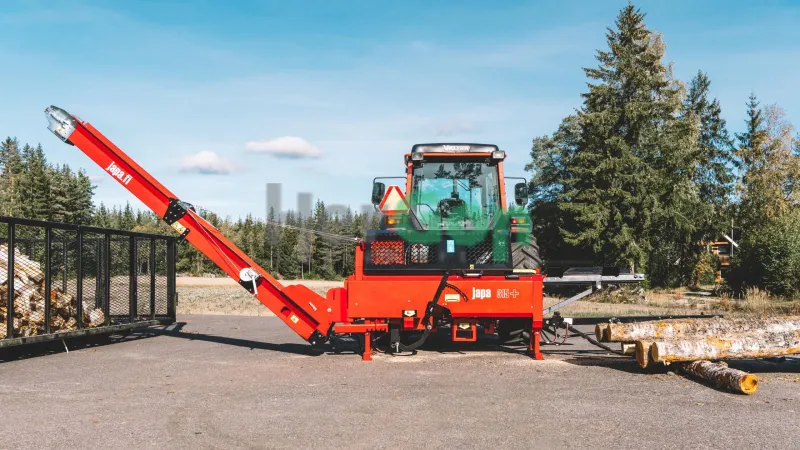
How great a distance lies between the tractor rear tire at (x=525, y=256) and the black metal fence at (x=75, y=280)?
700 centimetres

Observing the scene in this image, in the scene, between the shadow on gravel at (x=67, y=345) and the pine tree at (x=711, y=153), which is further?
the pine tree at (x=711, y=153)

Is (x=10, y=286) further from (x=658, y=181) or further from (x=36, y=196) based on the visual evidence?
(x=36, y=196)

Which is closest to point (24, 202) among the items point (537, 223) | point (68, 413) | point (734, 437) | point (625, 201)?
point (537, 223)

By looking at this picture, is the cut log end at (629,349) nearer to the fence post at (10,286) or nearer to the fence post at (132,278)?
the fence post at (10,286)

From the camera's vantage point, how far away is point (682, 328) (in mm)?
10094

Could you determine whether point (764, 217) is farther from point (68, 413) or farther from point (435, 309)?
point (68, 413)

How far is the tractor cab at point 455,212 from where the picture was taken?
10.2 m

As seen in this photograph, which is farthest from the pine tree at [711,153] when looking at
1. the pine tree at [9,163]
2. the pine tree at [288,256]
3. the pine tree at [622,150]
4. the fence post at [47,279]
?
the pine tree at [9,163]

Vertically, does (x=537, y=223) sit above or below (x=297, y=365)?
above

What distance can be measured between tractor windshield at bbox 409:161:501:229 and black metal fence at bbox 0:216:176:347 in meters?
5.62

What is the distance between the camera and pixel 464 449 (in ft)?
18.1

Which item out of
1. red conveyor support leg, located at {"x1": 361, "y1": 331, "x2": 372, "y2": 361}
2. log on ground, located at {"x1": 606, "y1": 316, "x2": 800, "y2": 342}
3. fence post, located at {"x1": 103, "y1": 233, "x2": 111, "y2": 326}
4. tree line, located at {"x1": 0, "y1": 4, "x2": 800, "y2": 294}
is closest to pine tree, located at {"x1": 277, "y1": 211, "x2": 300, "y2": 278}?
tree line, located at {"x1": 0, "y1": 4, "x2": 800, "y2": 294}

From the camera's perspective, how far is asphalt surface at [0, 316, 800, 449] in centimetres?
584

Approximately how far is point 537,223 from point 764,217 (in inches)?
576
